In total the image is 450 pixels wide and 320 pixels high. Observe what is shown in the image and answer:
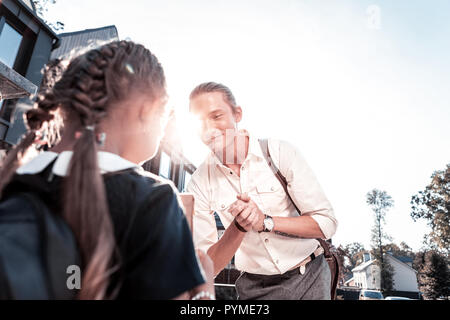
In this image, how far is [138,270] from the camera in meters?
0.78

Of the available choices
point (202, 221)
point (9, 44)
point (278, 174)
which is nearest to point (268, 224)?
point (278, 174)

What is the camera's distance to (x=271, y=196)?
2.30 metres

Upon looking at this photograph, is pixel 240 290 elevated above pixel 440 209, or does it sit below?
below

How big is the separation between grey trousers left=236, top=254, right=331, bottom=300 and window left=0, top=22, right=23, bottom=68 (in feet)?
28.4

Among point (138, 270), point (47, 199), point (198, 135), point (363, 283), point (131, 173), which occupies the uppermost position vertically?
point (198, 135)

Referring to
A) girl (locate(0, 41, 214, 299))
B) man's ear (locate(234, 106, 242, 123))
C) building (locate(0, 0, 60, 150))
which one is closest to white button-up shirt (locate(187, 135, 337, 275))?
man's ear (locate(234, 106, 242, 123))

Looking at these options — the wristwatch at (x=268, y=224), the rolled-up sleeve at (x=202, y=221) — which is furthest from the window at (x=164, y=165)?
Result: the wristwatch at (x=268, y=224)

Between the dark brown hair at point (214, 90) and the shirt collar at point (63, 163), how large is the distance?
166 centimetres

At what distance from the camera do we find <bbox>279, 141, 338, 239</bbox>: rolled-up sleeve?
6.91ft

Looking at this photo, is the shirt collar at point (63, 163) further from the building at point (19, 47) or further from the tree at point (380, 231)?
the tree at point (380, 231)

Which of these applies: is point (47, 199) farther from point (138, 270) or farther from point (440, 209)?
point (440, 209)

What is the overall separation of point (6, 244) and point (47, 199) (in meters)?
0.17

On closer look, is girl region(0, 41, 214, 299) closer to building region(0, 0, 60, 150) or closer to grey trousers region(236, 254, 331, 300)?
grey trousers region(236, 254, 331, 300)
